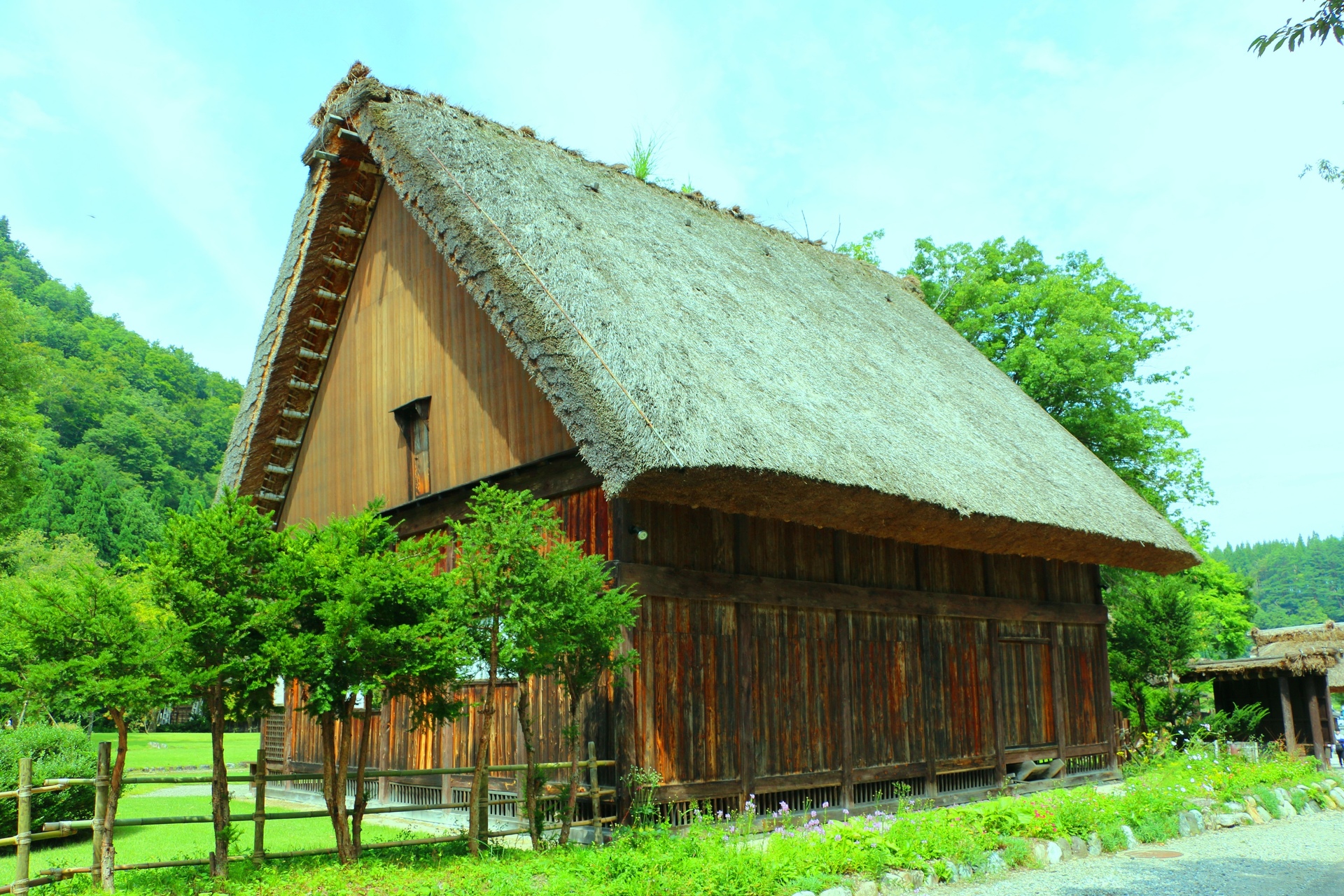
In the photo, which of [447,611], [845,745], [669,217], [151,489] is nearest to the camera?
[447,611]

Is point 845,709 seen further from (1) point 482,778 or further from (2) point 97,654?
(2) point 97,654

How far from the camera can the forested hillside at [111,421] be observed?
2169 inches

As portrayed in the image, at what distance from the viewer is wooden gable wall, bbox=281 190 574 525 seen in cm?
1066

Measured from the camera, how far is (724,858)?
24.2 ft

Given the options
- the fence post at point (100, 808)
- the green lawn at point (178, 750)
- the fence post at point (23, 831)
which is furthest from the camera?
the green lawn at point (178, 750)

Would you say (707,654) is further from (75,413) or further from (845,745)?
(75,413)

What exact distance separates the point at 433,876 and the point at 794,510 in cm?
463

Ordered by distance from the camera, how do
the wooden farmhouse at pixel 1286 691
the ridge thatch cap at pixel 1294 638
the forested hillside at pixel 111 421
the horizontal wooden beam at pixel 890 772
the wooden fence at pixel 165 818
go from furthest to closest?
the forested hillside at pixel 111 421
the ridge thatch cap at pixel 1294 638
the wooden farmhouse at pixel 1286 691
the horizontal wooden beam at pixel 890 772
the wooden fence at pixel 165 818

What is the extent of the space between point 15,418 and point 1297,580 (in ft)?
482

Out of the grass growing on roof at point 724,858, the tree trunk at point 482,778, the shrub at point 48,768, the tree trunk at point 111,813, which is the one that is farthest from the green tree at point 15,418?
the tree trunk at point 482,778

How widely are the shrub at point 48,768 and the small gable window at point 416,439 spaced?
4.41 m

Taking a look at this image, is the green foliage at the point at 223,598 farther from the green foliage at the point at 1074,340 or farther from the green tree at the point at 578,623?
the green foliage at the point at 1074,340

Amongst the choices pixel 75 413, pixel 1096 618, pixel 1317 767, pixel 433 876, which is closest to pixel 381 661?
pixel 433 876

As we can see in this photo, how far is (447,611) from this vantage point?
741cm
